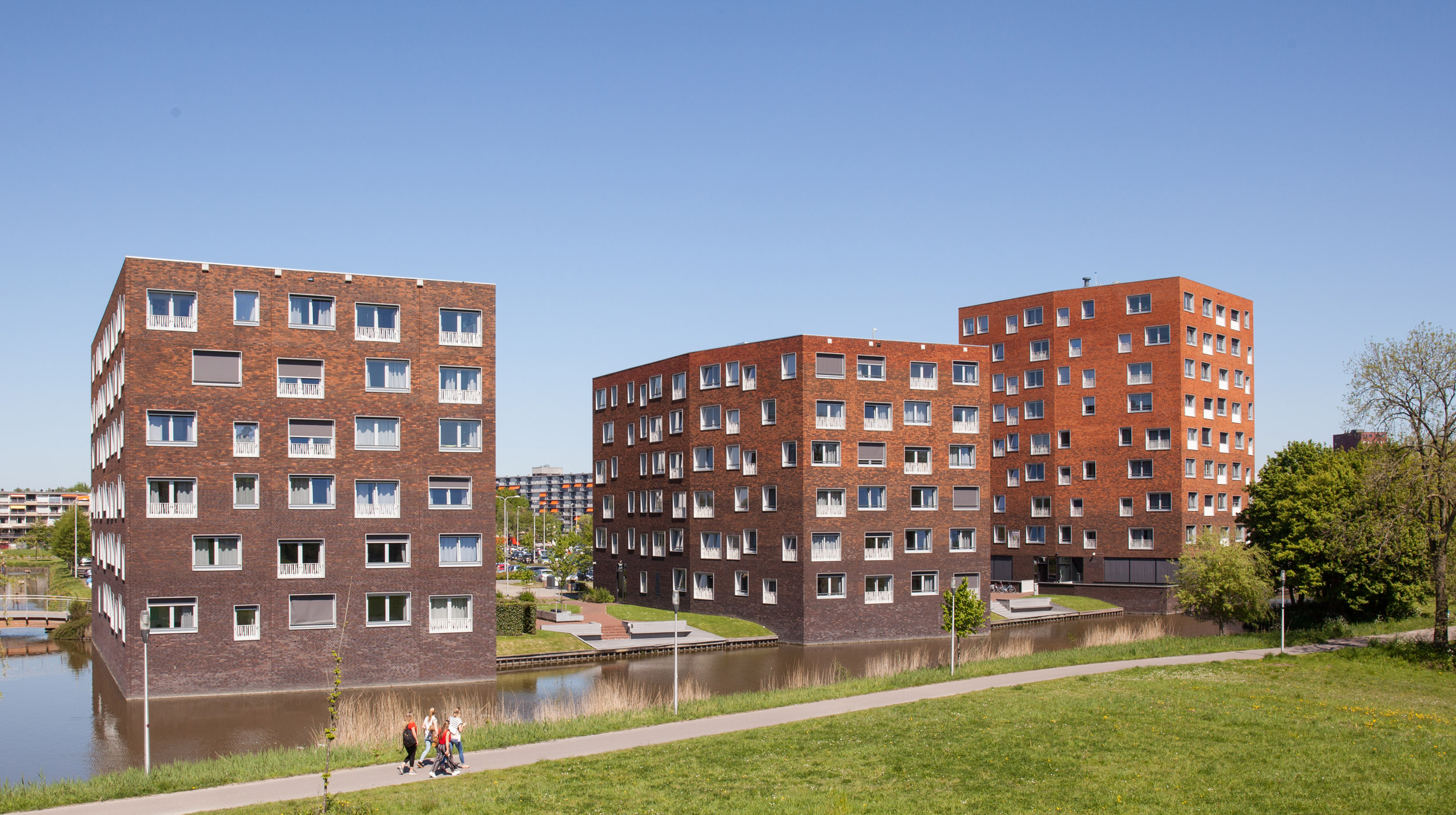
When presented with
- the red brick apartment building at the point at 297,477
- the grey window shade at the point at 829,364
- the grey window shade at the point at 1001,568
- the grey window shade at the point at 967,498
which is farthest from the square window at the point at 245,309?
the grey window shade at the point at 1001,568

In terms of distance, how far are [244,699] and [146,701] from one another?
14729mm

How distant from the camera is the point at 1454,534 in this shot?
43.9 meters

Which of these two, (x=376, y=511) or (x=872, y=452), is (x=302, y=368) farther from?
(x=872, y=452)

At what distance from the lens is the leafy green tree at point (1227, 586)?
4891cm

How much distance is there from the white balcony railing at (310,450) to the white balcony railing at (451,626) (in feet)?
26.0

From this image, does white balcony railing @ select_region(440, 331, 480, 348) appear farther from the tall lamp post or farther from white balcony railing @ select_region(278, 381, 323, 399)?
the tall lamp post

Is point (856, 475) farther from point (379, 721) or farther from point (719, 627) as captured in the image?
point (379, 721)

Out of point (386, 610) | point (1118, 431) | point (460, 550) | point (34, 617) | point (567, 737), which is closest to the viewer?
point (567, 737)

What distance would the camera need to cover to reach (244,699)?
39688mm

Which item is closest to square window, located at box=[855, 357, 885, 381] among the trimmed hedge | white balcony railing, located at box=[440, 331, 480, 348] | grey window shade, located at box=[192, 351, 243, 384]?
the trimmed hedge

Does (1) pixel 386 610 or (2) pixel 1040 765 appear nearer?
(2) pixel 1040 765

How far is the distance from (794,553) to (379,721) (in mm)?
28876

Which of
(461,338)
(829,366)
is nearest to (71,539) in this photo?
(461,338)

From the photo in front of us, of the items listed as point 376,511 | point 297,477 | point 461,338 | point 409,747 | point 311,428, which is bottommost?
point 409,747
